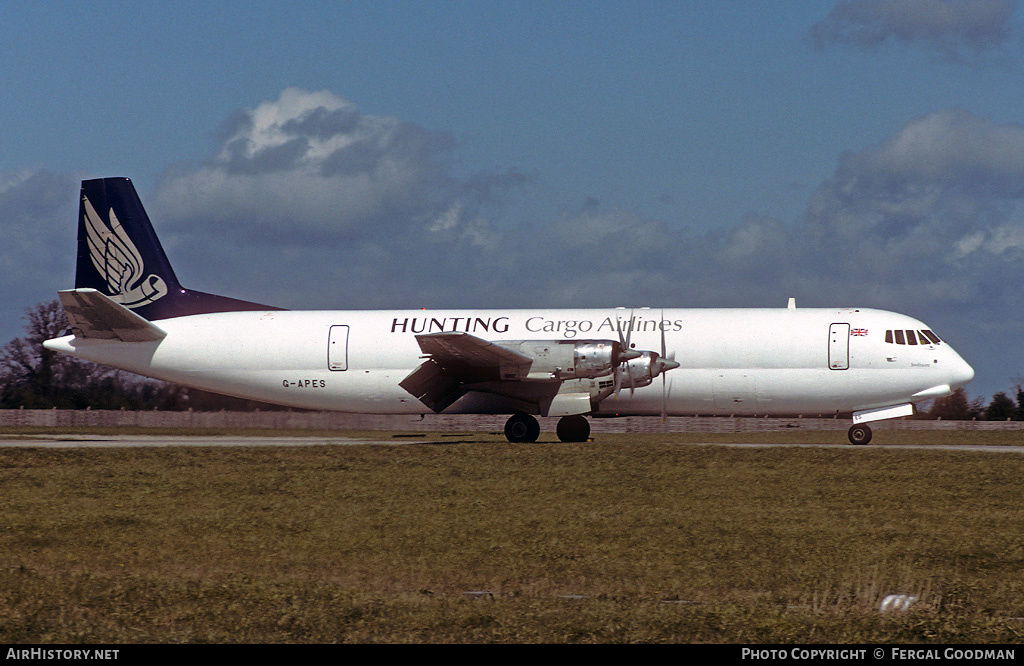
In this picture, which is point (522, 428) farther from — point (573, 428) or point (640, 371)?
point (640, 371)

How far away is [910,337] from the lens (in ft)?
111

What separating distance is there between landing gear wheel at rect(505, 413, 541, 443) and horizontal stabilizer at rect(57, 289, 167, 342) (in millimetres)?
12908

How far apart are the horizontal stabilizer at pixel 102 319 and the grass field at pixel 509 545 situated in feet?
23.9

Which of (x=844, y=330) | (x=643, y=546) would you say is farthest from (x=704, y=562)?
(x=844, y=330)

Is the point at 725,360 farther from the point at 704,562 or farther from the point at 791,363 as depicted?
the point at 704,562

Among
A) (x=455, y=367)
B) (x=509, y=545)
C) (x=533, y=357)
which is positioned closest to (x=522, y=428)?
(x=533, y=357)

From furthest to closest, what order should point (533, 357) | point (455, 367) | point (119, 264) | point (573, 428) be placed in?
1. point (119, 264)
2. point (573, 428)
3. point (455, 367)
4. point (533, 357)

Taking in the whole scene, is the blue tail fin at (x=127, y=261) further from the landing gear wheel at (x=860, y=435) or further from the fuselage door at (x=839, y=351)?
the landing gear wheel at (x=860, y=435)

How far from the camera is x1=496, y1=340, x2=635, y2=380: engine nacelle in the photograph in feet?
106

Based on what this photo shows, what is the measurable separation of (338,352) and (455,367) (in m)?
4.57

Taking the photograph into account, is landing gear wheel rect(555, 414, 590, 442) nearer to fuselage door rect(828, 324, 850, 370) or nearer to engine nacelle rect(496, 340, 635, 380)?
engine nacelle rect(496, 340, 635, 380)

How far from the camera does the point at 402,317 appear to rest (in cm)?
3634

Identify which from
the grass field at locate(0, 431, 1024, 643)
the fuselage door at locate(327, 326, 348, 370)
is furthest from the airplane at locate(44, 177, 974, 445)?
the grass field at locate(0, 431, 1024, 643)
